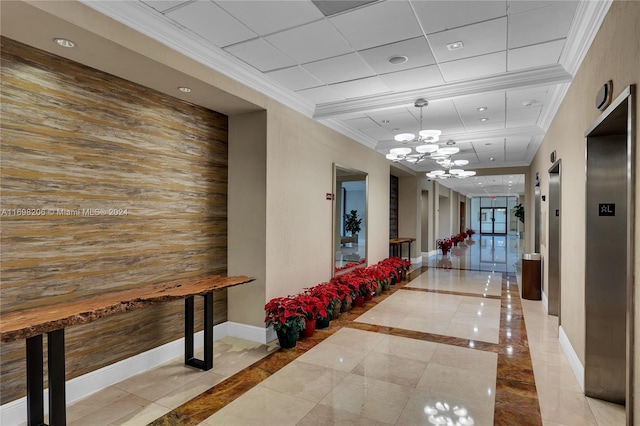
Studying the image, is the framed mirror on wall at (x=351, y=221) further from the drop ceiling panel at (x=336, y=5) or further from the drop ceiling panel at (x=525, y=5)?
the drop ceiling panel at (x=525, y=5)

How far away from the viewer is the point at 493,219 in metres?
29.3

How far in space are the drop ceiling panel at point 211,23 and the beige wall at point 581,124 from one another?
2.78m

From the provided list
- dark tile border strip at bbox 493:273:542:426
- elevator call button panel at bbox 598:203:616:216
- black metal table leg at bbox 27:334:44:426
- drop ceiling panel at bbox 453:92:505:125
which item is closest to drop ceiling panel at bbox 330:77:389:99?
drop ceiling panel at bbox 453:92:505:125

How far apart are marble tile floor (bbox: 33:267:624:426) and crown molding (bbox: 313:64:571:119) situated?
310cm

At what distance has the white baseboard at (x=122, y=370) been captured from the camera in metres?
2.69

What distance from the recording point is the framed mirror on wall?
7.53 m

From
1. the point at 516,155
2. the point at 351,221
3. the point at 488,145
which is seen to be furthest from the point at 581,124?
the point at 351,221

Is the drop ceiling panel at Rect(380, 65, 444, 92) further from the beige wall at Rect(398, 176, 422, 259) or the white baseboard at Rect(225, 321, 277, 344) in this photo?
the beige wall at Rect(398, 176, 422, 259)

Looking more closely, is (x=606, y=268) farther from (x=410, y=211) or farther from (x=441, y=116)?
(x=410, y=211)

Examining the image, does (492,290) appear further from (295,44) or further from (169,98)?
(169,98)

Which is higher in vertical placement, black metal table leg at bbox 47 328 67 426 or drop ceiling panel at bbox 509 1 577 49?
drop ceiling panel at bbox 509 1 577 49

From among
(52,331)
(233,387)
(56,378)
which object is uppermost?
(52,331)

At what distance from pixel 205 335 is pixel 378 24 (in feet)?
11.2

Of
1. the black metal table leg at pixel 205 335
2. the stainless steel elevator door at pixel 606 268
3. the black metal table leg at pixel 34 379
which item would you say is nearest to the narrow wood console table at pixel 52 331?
the black metal table leg at pixel 34 379
